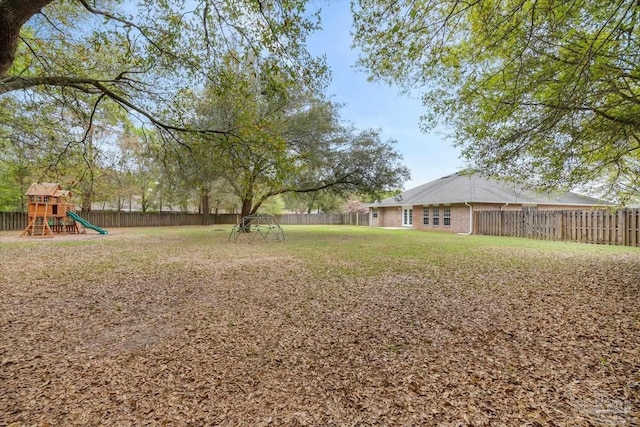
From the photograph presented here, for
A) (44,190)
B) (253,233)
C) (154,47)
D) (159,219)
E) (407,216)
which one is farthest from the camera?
(159,219)

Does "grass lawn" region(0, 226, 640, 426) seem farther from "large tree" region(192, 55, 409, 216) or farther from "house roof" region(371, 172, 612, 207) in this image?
"house roof" region(371, 172, 612, 207)

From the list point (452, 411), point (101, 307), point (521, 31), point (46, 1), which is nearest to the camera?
point (452, 411)

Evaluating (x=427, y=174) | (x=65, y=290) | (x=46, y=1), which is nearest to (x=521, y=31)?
(x=46, y=1)

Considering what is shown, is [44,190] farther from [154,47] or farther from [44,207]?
[154,47]

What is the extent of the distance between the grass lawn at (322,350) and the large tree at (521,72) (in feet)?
8.40

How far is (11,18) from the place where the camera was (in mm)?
2582

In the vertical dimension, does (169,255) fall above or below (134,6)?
below

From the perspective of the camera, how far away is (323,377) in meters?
2.42

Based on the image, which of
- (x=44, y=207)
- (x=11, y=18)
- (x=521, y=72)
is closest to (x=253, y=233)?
(x=44, y=207)

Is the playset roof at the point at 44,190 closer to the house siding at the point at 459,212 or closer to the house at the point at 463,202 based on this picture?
the house at the point at 463,202

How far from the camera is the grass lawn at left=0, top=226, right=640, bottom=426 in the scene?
204 centimetres

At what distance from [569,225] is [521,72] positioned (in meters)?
10.8

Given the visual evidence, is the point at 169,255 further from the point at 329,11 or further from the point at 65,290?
the point at 329,11

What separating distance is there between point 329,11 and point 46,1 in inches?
121
